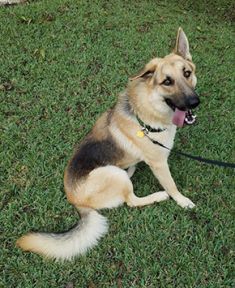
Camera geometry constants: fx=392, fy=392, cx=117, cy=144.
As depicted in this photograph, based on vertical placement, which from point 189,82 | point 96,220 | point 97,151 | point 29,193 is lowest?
point 29,193

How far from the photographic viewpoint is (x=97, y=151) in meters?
3.83

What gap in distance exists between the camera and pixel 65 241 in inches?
132

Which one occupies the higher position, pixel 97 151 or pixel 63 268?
pixel 97 151

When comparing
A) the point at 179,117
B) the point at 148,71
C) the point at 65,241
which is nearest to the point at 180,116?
the point at 179,117

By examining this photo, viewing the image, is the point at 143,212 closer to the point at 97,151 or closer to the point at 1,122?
the point at 97,151

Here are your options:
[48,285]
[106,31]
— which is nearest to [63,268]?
[48,285]

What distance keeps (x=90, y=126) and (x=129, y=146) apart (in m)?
1.45

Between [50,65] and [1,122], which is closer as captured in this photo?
[1,122]

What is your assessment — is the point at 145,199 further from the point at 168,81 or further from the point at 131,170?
the point at 168,81

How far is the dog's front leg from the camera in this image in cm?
395

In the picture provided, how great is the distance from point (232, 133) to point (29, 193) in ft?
8.85

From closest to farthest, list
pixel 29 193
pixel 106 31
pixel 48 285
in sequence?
pixel 48 285 → pixel 29 193 → pixel 106 31

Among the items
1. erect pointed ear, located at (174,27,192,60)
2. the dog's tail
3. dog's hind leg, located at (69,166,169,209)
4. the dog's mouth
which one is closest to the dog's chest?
the dog's mouth

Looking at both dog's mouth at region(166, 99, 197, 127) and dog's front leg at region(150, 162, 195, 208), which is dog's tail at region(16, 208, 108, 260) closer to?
dog's front leg at region(150, 162, 195, 208)
